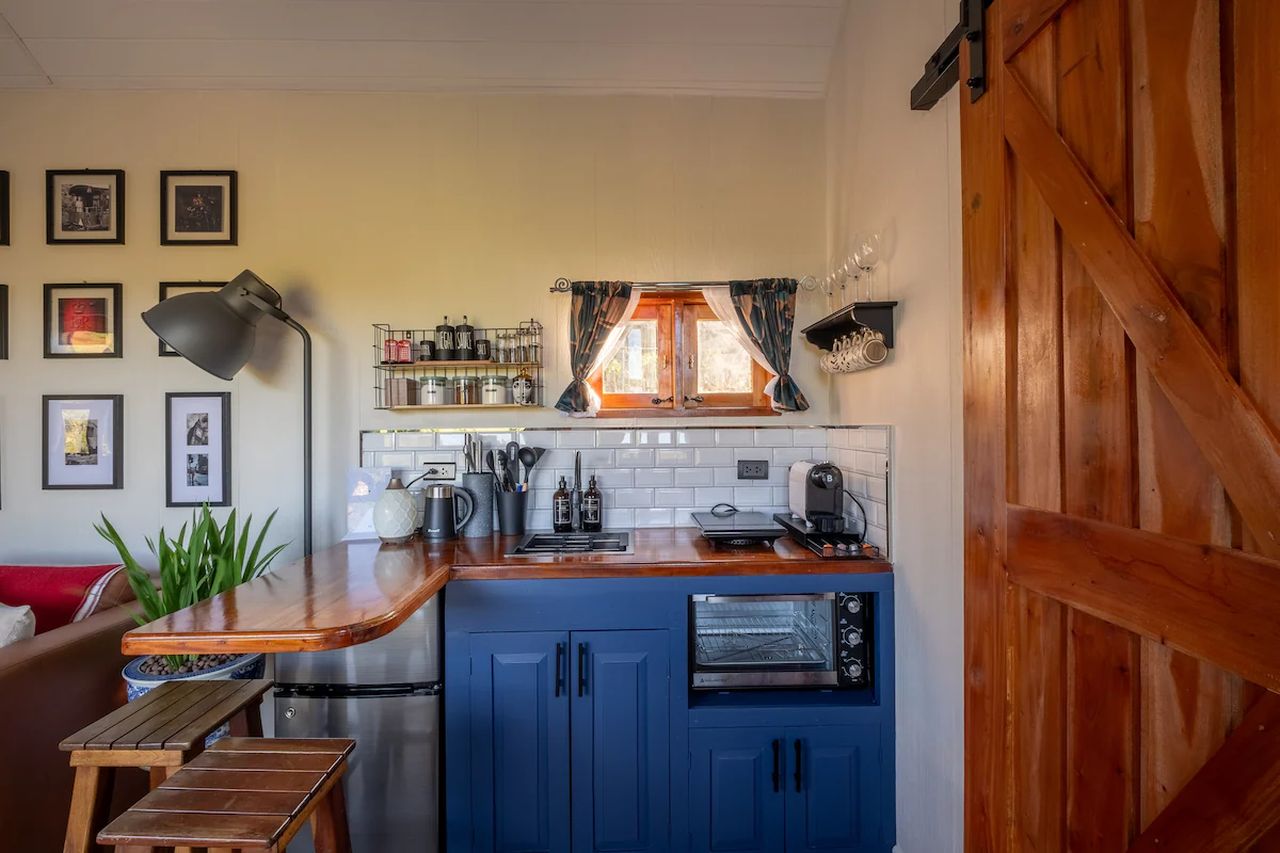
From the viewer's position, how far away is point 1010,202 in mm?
1052

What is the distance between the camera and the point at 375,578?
4.94ft

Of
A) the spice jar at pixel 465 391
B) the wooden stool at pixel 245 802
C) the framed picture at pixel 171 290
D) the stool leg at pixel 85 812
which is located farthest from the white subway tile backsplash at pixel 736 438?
the framed picture at pixel 171 290

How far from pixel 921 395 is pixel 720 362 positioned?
1.12m

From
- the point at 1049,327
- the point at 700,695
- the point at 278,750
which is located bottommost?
the point at 700,695

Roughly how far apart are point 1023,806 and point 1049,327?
91cm

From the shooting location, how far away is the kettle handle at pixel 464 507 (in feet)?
7.14

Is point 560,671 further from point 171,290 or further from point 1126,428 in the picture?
point 171,290

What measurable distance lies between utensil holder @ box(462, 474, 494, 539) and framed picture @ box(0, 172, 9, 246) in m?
2.45

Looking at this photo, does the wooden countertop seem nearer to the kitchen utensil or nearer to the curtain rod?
the kitchen utensil

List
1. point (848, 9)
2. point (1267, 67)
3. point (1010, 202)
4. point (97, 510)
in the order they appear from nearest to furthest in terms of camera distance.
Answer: point (1267, 67) < point (1010, 202) < point (848, 9) < point (97, 510)

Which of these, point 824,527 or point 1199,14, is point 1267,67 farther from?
point 824,527

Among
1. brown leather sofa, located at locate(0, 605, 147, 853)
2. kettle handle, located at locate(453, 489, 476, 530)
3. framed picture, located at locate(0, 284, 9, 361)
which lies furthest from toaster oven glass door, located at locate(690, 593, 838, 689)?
framed picture, located at locate(0, 284, 9, 361)

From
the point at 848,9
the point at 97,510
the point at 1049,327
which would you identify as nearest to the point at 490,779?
the point at 1049,327

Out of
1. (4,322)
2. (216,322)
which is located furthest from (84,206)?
(216,322)
